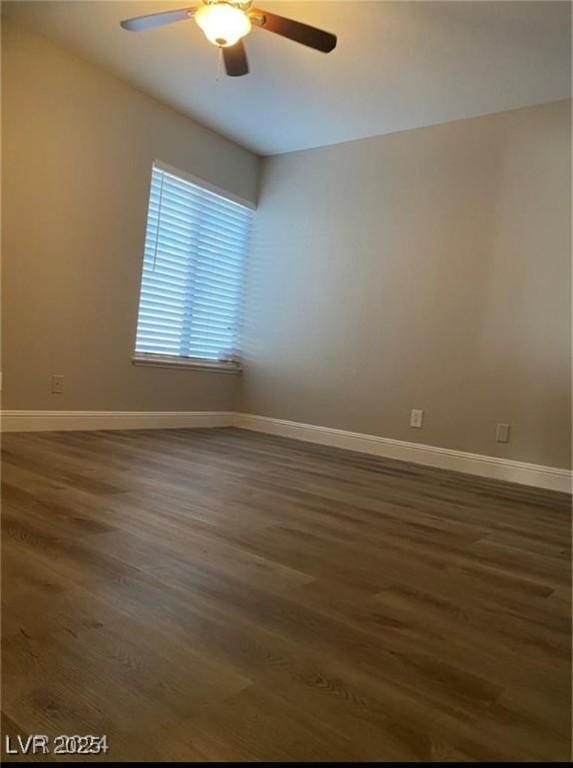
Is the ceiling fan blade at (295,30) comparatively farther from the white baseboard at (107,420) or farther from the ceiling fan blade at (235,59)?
the white baseboard at (107,420)

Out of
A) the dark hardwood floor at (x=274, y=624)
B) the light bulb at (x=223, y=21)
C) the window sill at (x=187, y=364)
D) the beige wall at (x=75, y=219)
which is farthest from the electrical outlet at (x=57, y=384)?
the light bulb at (x=223, y=21)

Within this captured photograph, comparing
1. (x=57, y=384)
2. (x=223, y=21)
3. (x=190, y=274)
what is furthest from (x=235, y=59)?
(x=57, y=384)

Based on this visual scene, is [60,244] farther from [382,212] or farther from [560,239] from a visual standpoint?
[560,239]

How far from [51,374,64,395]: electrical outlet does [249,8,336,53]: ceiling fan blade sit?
90.9 inches

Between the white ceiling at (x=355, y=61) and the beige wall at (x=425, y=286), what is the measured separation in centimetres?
29

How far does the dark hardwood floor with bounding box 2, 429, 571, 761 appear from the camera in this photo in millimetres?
836

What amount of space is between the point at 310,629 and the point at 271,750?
1.28ft

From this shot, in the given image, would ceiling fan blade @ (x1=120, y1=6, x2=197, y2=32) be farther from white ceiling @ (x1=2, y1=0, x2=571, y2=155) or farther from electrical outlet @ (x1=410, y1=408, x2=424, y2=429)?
electrical outlet @ (x1=410, y1=408, x2=424, y2=429)

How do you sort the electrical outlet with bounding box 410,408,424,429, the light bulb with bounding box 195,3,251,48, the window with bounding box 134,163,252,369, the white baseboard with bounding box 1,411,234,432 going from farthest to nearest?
the window with bounding box 134,163,252,369 → the electrical outlet with bounding box 410,408,424,429 → the white baseboard with bounding box 1,411,234,432 → the light bulb with bounding box 195,3,251,48

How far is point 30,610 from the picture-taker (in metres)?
1.11

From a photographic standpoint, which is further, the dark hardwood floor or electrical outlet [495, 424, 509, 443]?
electrical outlet [495, 424, 509, 443]

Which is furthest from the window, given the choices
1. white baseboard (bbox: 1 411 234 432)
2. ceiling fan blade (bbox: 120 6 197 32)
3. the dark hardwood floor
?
the dark hardwood floor

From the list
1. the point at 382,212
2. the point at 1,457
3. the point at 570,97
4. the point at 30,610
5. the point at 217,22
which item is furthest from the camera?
the point at 382,212

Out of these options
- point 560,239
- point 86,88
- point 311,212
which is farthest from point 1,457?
point 560,239
